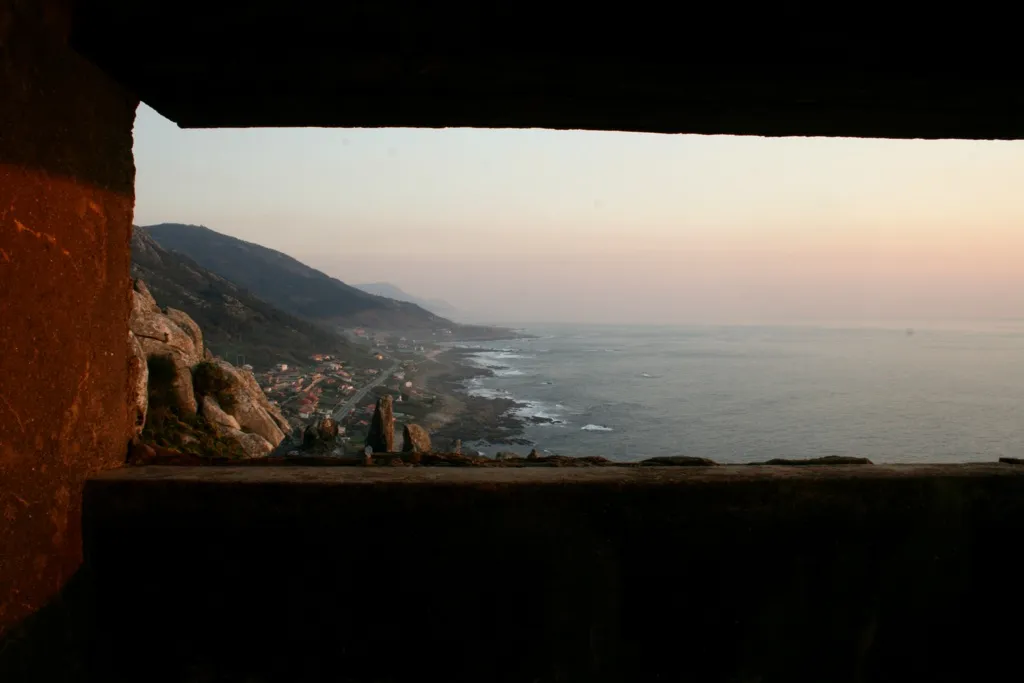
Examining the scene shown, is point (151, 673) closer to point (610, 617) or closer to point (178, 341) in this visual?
point (610, 617)

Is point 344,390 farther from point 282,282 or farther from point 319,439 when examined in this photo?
point 282,282

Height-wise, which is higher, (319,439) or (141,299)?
(141,299)

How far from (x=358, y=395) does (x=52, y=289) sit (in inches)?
2518

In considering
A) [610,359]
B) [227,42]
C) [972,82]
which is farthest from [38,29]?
[610,359]

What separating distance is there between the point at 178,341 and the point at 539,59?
1604 cm

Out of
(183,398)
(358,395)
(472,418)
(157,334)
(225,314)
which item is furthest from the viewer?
(225,314)

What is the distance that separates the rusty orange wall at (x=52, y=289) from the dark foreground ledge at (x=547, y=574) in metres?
0.19

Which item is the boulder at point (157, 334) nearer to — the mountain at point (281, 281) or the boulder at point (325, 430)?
the boulder at point (325, 430)

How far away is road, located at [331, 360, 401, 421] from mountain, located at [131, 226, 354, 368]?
33.3 feet

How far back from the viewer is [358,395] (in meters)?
63.6

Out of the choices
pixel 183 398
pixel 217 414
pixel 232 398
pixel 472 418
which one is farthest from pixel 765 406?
pixel 183 398

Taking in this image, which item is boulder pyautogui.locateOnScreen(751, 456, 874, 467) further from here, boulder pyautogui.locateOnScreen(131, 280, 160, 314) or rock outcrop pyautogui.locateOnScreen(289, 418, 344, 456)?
boulder pyautogui.locateOnScreen(131, 280, 160, 314)

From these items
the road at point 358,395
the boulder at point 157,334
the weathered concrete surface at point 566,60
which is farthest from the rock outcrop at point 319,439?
the road at point 358,395

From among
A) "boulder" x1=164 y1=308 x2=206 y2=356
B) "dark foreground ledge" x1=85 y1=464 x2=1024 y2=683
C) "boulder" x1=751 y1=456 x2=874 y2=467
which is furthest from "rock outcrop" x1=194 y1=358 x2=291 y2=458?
"boulder" x1=751 y1=456 x2=874 y2=467
